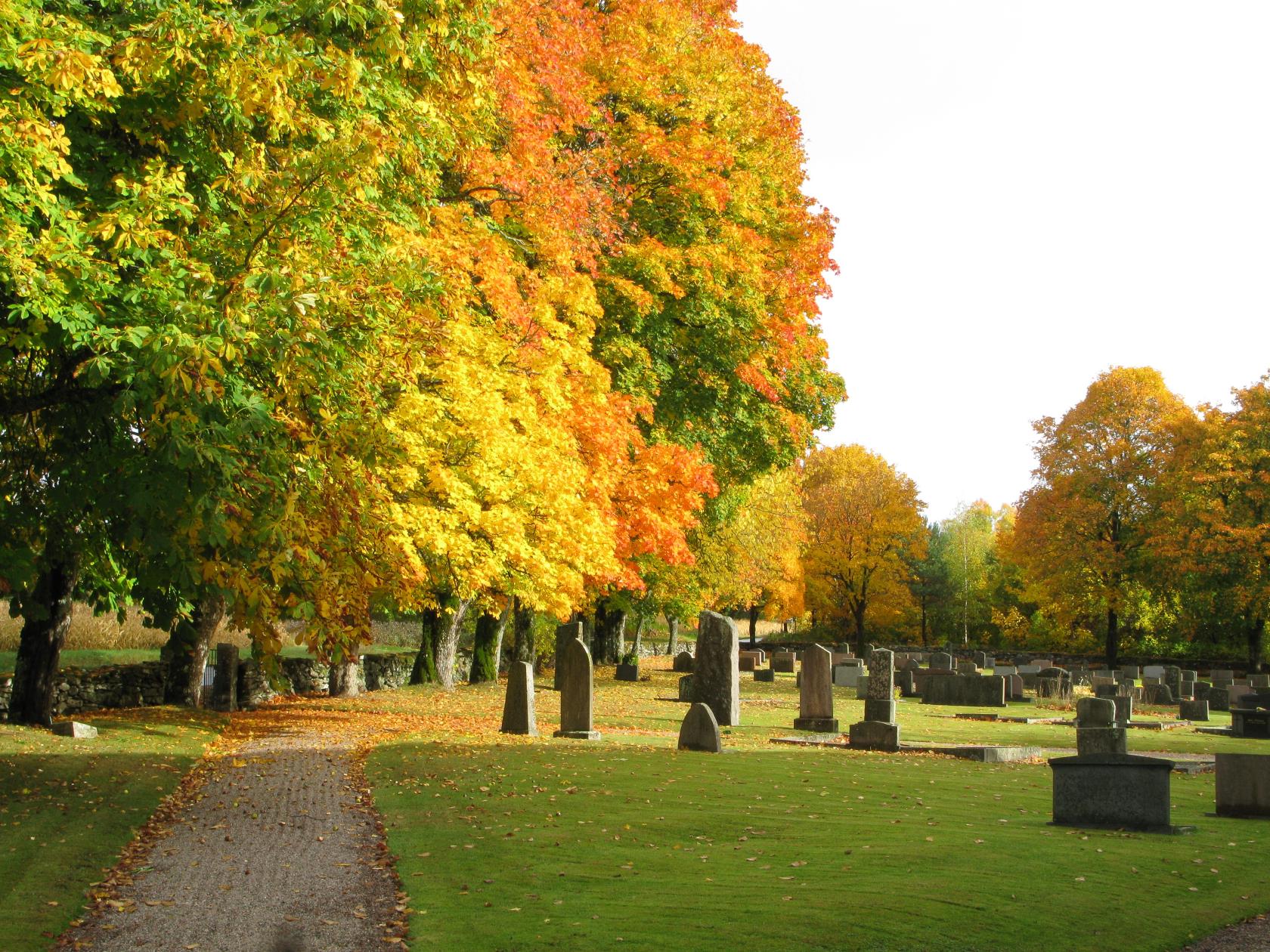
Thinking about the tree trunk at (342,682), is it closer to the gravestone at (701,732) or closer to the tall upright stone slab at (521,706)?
the tall upright stone slab at (521,706)

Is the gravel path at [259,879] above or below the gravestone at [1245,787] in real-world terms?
below

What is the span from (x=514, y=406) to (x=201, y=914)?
11.5 m

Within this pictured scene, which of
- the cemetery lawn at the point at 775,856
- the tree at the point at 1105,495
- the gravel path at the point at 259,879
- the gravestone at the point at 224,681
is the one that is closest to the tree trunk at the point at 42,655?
the gravestone at the point at 224,681

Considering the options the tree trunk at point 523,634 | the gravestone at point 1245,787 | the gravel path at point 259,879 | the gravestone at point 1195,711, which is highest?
the tree trunk at point 523,634

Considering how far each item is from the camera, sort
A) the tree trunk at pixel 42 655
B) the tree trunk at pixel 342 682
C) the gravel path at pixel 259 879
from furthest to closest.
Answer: the tree trunk at pixel 342 682 → the tree trunk at pixel 42 655 → the gravel path at pixel 259 879

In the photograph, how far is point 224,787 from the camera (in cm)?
1349

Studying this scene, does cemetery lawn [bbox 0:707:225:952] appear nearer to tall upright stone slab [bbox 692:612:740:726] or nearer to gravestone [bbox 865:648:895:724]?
tall upright stone slab [bbox 692:612:740:726]

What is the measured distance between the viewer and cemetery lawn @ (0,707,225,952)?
27.0ft

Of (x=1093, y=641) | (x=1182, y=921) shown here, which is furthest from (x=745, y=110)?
(x=1093, y=641)

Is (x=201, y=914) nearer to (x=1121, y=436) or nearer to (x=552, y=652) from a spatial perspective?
(x=552, y=652)

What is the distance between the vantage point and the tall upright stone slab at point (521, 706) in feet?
66.0

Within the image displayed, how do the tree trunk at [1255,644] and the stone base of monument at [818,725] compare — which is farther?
the tree trunk at [1255,644]

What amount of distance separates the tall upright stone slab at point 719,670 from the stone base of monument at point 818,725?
4.38ft

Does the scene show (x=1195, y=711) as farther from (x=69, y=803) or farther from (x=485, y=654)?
(x=69, y=803)
